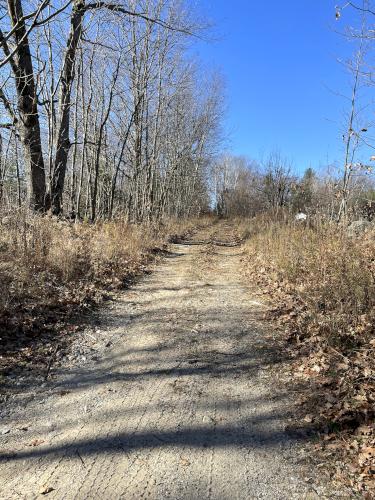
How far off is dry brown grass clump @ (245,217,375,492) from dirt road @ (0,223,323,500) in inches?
14.3

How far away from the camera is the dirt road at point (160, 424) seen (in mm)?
2523

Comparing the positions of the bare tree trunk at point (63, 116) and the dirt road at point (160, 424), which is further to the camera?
the bare tree trunk at point (63, 116)

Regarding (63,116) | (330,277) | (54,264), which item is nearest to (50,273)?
(54,264)

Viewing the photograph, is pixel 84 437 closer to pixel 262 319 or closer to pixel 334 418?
pixel 334 418

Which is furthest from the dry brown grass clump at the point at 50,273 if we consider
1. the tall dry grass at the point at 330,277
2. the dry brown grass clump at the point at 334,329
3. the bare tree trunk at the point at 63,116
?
the tall dry grass at the point at 330,277

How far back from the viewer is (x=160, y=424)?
3.16m

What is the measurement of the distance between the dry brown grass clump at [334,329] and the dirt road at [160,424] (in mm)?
363

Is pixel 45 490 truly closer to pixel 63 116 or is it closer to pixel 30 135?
pixel 30 135

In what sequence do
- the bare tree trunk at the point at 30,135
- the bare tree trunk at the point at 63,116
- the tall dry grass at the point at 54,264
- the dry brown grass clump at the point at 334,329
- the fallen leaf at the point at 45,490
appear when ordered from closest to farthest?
the fallen leaf at the point at 45,490, the dry brown grass clump at the point at 334,329, the tall dry grass at the point at 54,264, the bare tree trunk at the point at 30,135, the bare tree trunk at the point at 63,116

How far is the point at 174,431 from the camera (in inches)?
121

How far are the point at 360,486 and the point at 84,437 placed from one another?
2002 mm

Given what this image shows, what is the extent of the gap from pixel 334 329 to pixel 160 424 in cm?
249

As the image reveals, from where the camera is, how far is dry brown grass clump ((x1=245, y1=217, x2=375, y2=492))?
9.87ft

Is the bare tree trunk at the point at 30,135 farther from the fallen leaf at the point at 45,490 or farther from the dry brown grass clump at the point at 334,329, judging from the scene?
A: the fallen leaf at the point at 45,490
